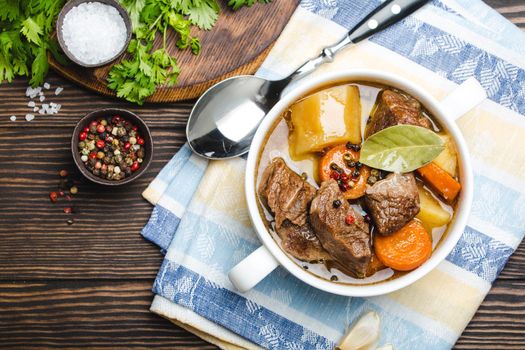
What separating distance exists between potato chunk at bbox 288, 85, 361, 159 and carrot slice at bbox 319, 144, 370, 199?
39 millimetres

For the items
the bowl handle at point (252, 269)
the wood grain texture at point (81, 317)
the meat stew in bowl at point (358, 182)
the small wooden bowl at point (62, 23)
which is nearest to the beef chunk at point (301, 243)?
the meat stew in bowl at point (358, 182)

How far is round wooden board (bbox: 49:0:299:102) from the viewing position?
257 cm

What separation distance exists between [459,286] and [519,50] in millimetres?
1046

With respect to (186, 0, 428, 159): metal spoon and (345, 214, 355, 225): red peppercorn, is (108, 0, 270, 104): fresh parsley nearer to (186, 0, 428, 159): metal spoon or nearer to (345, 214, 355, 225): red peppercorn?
(186, 0, 428, 159): metal spoon

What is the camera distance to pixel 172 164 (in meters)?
2.62

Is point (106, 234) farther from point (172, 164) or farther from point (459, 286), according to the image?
point (459, 286)

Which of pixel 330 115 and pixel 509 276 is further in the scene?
pixel 509 276

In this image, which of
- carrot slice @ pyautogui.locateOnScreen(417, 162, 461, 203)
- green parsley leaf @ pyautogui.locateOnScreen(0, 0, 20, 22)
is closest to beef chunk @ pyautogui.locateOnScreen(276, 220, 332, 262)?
carrot slice @ pyautogui.locateOnScreen(417, 162, 461, 203)

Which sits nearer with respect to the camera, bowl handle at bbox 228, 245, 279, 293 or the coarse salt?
bowl handle at bbox 228, 245, 279, 293

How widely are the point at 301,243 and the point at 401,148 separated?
20.7 inches

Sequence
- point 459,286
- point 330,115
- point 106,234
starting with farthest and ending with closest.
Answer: point 106,234 → point 459,286 → point 330,115

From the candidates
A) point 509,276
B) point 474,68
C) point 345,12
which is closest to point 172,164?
point 345,12

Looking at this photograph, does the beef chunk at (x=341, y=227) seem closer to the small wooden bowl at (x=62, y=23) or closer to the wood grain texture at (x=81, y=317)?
the wood grain texture at (x=81, y=317)

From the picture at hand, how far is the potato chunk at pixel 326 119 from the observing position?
2.20 meters
